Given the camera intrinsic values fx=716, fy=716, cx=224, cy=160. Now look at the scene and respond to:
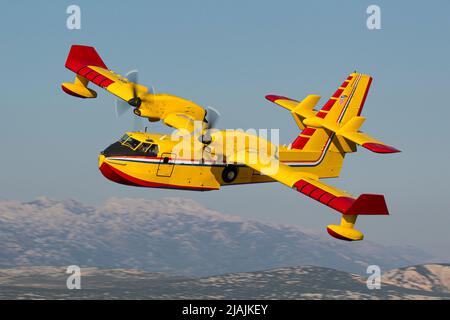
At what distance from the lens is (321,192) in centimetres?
3731

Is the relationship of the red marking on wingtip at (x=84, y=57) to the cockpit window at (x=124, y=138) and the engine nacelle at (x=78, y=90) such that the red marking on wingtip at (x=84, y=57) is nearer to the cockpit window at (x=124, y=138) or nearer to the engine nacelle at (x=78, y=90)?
the engine nacelle at (x=78, y=90)

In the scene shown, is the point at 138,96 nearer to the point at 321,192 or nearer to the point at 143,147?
the point at 143,147

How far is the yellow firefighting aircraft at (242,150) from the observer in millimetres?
38219

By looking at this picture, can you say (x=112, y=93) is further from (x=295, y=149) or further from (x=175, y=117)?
(x=295, y=149)

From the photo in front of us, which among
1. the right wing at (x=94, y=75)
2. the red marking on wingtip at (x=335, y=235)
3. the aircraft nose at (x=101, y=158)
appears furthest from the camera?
the right wing at (x=94, y=75)

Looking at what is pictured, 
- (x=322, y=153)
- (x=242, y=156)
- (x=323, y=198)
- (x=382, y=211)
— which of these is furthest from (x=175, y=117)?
(x=382, y=211)

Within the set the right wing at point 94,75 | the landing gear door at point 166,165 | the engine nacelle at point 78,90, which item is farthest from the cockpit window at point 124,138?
the engine nacelle at point 78,90

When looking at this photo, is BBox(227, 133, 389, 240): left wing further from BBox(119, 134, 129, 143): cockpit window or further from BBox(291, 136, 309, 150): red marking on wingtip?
BBox(119, 134, 129, 143): cockpit window

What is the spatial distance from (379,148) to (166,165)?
484 inches

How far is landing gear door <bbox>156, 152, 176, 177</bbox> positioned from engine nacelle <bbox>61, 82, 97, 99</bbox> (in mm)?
14310

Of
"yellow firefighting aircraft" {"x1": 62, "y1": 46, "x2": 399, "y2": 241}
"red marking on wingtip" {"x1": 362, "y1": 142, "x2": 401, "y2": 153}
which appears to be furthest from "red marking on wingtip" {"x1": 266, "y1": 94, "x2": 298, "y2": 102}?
"red marking on wingtip" {"x1": 362, "y1": 142, "x2": 401, "y2": 153}

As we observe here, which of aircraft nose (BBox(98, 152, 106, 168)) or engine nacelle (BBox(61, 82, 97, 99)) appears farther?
engine nacelle (BBox(61, 82, 97, 99))

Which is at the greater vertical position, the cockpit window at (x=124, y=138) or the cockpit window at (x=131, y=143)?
the cockpit window at (x=124, y=138)

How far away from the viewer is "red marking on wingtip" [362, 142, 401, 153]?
39.5 meters
